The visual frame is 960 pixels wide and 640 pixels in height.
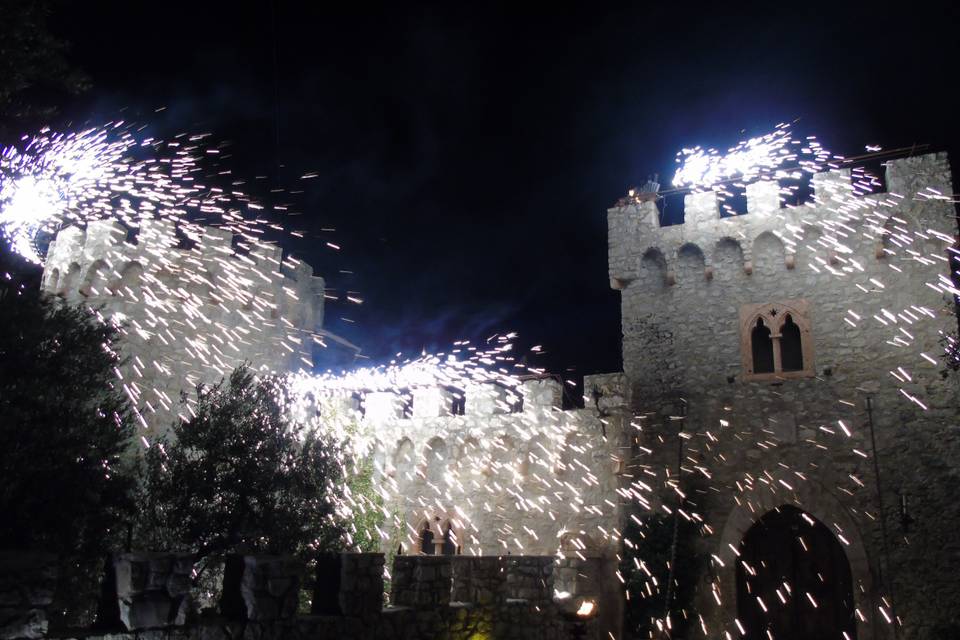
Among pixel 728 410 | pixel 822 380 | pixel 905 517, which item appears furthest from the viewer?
pixel 728 410

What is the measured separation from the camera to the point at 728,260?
1516cm

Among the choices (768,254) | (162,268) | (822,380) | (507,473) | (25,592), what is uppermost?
(768,254)

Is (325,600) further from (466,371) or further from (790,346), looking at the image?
(790,346)

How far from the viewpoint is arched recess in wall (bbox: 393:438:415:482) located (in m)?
16.1

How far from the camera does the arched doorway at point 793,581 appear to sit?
12.7 metres

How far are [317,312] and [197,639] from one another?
43.7 ft

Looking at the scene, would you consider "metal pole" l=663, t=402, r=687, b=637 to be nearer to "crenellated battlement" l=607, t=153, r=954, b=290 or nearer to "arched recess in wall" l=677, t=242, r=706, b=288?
"arched recess in wall" l=677, t=242, r=706, b=288

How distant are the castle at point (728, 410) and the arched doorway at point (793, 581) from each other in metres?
0.03

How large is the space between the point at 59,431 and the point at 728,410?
11455 mm

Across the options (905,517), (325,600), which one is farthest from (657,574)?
(325,600)

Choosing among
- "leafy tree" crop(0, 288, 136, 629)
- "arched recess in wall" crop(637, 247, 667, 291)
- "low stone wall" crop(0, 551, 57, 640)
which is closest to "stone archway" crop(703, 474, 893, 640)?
"arched recess in wall" crop(637, 247, 667, 291)

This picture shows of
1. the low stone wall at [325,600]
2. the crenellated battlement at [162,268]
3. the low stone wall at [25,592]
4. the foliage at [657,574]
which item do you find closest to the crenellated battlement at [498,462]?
the foliage at [657,574]

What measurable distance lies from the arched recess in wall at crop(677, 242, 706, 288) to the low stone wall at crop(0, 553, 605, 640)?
22.0 ft

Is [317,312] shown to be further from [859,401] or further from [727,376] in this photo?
[859,401]
